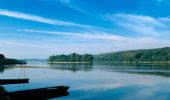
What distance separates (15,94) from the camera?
1921 inches

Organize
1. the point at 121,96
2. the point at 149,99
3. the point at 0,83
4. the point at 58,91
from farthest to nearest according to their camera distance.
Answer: the point at 0,83
the point at 58,91
the point at 121,96
the point at 149,99

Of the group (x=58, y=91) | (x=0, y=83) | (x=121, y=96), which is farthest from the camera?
(x=0, y=83)

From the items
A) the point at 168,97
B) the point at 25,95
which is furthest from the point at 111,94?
the point at 25,95

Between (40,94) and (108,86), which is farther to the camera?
(108,86)

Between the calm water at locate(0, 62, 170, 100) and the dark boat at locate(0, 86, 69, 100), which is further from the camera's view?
the calm water at locate(0, 62, 170, 100)

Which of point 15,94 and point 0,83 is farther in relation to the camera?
point 0,83

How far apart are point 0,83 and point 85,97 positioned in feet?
86.6

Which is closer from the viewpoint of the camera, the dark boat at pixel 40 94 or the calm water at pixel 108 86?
the dark boat at pixel 40 94

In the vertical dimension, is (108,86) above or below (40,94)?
above

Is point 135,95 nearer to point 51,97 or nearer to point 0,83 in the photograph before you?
point 51,97

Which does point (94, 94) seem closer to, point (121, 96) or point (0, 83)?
point (121, 96)

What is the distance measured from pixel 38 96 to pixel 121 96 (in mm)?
14912

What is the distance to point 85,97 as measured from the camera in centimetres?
4906

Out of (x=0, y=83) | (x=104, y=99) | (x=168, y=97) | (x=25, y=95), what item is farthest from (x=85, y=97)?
(x=0, y=83)
